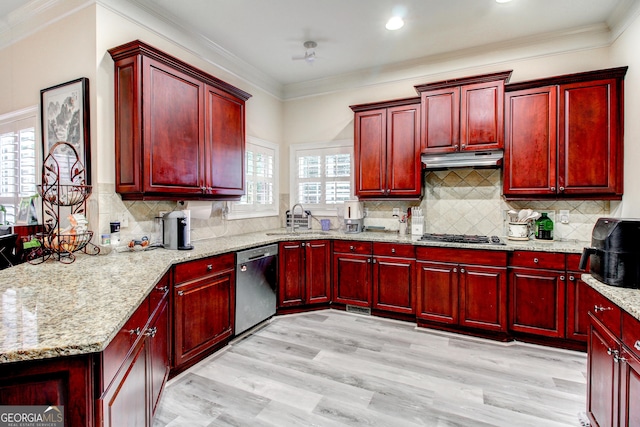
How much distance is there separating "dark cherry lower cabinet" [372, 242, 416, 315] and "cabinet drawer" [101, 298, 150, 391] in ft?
8.44

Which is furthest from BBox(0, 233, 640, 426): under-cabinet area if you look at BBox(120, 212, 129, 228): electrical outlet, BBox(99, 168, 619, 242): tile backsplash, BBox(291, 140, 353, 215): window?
BBox(291, 140, 353, 215): window

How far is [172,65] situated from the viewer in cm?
272

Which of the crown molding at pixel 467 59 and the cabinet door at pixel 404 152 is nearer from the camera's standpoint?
the crown molding at pixel 467 59

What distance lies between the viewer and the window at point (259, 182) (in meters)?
4.20

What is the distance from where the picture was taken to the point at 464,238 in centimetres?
352

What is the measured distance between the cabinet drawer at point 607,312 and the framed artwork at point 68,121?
3.48m

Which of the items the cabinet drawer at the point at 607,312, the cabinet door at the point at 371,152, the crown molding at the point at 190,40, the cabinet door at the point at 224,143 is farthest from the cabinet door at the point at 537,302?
the crown molding at the point at 190,40

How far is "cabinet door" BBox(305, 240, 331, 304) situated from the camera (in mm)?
3885

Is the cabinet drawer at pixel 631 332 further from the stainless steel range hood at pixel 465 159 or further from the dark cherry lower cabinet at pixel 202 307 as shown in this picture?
the dark cherry lower cabinet at pixel 202 307

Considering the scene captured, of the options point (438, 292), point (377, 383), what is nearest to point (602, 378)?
point (377, 383)

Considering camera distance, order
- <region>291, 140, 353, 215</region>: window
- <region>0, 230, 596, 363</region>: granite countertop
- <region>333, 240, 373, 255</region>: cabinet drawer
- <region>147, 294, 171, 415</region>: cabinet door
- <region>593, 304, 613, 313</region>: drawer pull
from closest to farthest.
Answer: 1. <region>0, 230, 596, 363</region>: granite countertop
2. <region>593, 304, 613, 313</region>: drawer pull
3. <region>147, 294, 171, 415</region>: cabinet door
4. <region>333, 240, 373, 255</region>: cabinet drawer
5. <region>291, 140, 353, 215</region>: window

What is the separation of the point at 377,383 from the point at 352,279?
4.94ft

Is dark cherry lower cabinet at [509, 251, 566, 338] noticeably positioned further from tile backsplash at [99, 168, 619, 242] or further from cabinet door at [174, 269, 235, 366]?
cabinet door at [174, 269, 235, 366]

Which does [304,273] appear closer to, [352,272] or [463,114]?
[352,272]
